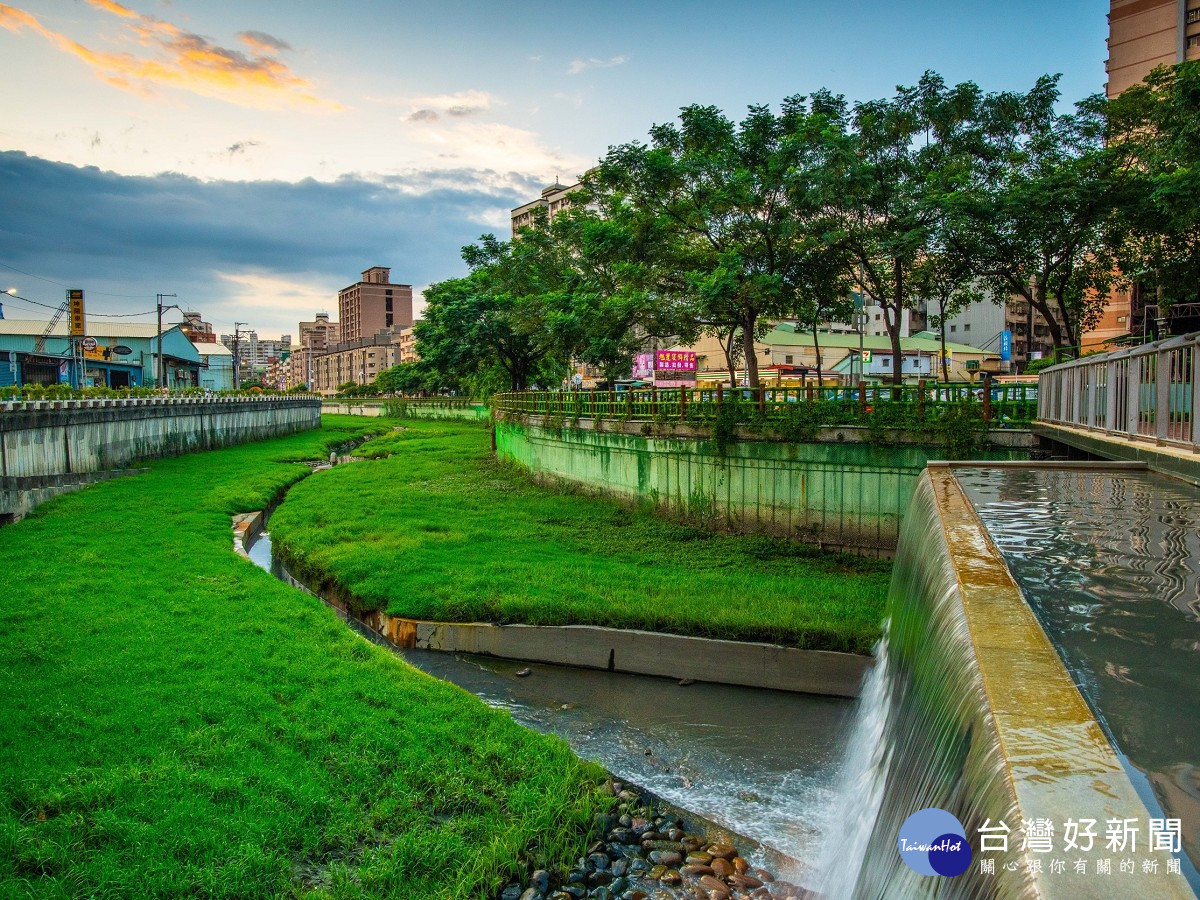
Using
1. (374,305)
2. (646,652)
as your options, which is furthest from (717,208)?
(374,305)

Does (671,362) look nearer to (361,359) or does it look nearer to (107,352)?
(107,352)

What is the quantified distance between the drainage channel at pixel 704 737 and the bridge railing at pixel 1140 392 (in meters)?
5.14

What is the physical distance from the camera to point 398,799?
7.41 m

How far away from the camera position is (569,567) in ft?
54.5

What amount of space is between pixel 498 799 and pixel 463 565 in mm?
9308

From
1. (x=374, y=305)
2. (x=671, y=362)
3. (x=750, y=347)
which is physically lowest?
(x=750, y=347)

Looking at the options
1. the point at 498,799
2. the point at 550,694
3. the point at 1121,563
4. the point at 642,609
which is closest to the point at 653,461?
the point at 642,609

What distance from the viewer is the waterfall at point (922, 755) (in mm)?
2845

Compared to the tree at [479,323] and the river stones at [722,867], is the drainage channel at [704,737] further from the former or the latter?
the tree at [479,323]

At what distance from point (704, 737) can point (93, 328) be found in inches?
3377

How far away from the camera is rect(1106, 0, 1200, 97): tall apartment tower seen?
53.4 metres

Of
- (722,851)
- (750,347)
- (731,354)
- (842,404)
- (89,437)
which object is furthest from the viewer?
(731,354)

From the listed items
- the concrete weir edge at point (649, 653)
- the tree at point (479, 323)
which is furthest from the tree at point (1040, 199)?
the tree at point (479, 323)

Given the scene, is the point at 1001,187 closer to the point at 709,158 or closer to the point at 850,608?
the point at 709,158
